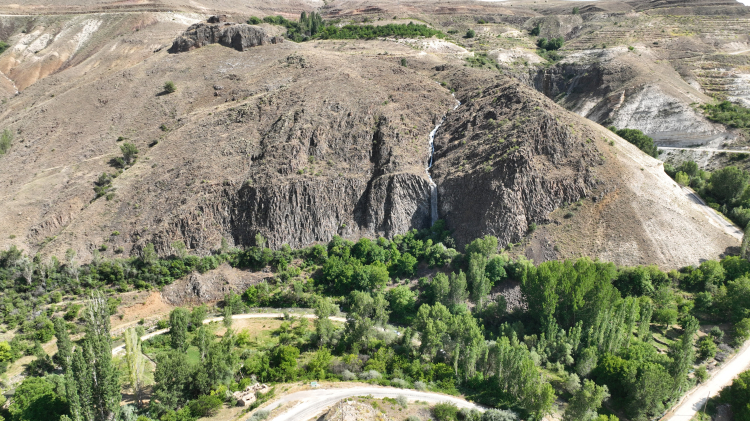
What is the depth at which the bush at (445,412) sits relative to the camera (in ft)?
125

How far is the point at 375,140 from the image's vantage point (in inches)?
2950

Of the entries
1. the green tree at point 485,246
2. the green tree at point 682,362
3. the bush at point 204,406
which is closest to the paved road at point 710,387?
the green tree at point 682,362

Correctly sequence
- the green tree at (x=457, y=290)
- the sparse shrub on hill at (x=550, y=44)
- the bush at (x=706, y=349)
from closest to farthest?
the bush at (x=706, y=349) → the green tree at (x=457, y=290) → the sparse shrub on hill at (x=550, y=44)

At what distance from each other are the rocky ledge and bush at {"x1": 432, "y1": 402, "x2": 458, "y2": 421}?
8614 centimetres

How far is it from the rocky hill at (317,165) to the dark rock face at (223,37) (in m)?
5.14

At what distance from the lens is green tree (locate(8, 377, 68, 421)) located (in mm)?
36406

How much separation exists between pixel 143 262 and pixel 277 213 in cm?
1907

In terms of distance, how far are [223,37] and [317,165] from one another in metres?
48.4

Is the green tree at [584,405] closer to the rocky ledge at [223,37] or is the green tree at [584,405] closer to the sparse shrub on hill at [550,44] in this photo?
the rocky ledge at [223,37]

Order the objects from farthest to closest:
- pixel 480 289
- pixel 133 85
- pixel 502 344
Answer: pixel 133 85
pixel 480 289
pixel 502 344

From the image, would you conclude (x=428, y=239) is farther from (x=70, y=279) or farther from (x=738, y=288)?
(x=70, y=279)

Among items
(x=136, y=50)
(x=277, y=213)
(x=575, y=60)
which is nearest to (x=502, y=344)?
(x=277, y=213)

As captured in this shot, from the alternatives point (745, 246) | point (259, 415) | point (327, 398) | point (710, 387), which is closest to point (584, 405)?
point (710, 387)

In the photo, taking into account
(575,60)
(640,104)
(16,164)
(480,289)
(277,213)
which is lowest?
(480,289)
